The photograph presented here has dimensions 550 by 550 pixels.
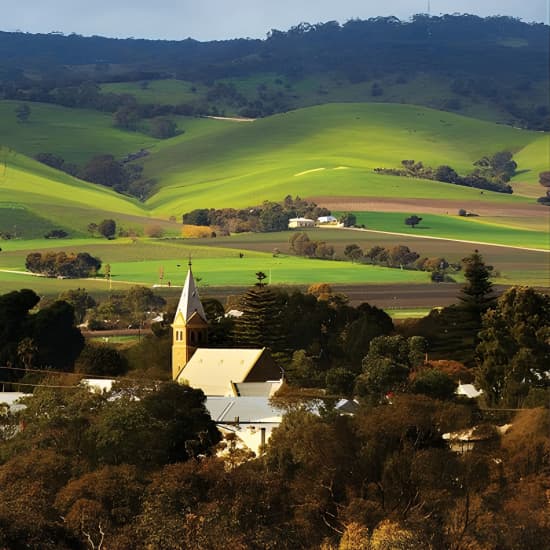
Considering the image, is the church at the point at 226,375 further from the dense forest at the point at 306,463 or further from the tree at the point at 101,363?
the tree at the point at 101,363

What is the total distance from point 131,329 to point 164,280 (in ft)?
82.0

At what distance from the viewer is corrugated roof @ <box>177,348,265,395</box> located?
88.1 meters

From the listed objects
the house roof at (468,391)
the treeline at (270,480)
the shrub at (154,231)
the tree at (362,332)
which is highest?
the treeline at (270,480)

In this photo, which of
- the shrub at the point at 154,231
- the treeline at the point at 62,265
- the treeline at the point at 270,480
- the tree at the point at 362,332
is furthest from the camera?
the shrub at the point at 154,231

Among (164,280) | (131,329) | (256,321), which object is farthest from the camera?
(164,280)

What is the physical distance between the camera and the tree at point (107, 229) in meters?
186

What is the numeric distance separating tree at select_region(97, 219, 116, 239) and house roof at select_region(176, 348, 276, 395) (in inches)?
3695

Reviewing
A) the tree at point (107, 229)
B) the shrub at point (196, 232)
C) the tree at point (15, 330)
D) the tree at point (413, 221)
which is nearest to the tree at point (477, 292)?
the tree at point (15, 330)

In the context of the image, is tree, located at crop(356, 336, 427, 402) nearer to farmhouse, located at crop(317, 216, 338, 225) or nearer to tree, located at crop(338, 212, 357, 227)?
tree, located at crop(338, 212, 357, 227)

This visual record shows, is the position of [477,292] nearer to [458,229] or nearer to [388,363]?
[388,363]

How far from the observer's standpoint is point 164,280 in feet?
487

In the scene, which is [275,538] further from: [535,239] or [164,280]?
[535,239]

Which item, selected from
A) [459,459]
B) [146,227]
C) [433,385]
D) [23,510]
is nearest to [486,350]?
[433,385]

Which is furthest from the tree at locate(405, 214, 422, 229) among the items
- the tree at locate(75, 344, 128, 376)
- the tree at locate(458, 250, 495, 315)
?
the tree at locate(75, 344, 128, 376)
